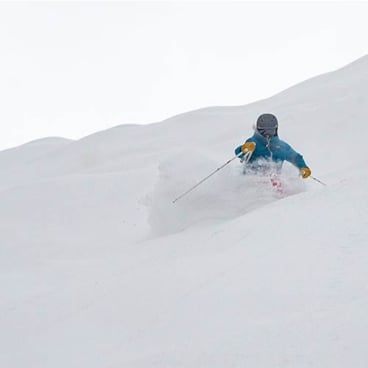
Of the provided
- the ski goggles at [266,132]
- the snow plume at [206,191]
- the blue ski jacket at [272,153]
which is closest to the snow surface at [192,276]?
the snow plume at [206,191]

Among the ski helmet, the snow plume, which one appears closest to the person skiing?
the ski helmet

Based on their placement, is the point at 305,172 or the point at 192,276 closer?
the point at 192,276

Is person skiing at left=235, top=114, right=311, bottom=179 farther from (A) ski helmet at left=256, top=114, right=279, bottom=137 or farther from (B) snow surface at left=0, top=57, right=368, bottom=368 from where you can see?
(B) snow surface at left=0, top=57, right=368, bottom=368

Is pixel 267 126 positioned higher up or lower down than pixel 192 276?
higher up

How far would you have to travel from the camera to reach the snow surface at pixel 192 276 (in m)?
3.40

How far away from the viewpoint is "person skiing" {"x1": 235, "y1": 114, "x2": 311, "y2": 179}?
27.3 feet

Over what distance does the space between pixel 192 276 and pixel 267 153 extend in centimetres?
396

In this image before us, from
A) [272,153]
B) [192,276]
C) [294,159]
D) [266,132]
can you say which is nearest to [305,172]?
[294,159]

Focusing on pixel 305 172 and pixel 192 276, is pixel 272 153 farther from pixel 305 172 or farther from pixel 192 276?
pixel 192 276


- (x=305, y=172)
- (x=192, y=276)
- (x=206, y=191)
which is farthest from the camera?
(x=305, y=172)

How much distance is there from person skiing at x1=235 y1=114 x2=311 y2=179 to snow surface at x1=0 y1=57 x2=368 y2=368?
146 mm

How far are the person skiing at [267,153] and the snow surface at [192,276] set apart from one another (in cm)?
15

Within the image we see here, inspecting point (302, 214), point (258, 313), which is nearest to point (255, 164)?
point (302, 214)

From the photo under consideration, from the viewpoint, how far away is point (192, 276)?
184 inches
